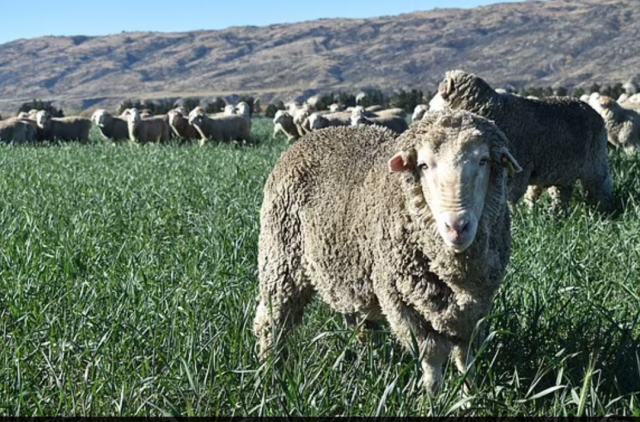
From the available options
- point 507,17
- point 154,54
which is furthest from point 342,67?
point 154,54

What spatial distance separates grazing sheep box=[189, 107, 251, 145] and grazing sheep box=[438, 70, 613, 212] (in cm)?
1280

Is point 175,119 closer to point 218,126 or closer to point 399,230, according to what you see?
point 218,126

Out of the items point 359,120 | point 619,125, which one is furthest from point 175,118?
point 619,125

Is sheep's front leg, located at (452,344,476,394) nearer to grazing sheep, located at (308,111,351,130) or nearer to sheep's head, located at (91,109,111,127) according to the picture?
grazing sheep, located at (308,111,351,130)

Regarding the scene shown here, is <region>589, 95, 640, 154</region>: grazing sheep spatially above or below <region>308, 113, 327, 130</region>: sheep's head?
above

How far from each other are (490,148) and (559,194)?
4.76m

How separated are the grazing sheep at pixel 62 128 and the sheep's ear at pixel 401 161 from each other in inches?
754

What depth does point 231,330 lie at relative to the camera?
3.94 m

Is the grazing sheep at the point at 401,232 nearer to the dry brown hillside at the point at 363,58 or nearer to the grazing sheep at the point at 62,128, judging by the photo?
the grazing sheep at the point at 62,128

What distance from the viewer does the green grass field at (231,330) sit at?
3156 millimetres

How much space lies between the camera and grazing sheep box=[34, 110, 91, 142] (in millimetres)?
21234

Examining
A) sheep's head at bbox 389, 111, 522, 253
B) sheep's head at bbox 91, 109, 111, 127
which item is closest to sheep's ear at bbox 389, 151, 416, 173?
sheep's head at bbox 389, 111, 522, 253

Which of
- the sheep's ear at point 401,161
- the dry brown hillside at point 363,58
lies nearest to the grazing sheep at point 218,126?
the sheep's ear at point 401,161

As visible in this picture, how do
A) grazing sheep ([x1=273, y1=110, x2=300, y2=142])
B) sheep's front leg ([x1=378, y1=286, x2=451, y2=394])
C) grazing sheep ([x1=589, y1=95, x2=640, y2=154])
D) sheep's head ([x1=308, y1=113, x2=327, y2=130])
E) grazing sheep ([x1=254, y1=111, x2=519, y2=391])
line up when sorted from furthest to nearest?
grazing sheep ([x1=273, y1=110, x2=300, y2=142]) → sheep's head ([x1=308, y1=113, x2=327, y2=130]) → grazing sheep ([x1=589, y1=95, x2=640, y2=154]) → sheep's front leg ([x1=378, y1=286, x2=451, y2=394]) → grazing sheep ([x1=254, y1=111, x2=519, y2=391])
